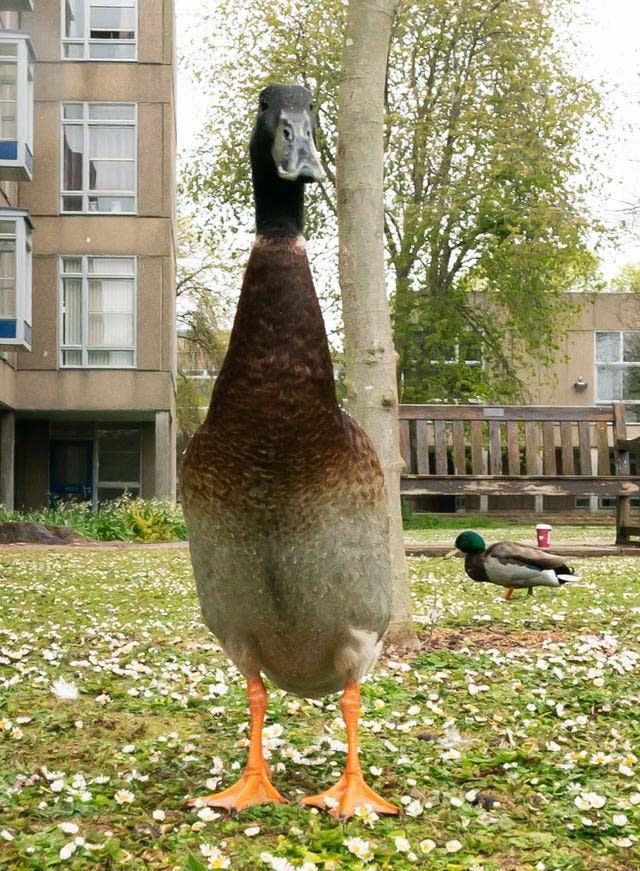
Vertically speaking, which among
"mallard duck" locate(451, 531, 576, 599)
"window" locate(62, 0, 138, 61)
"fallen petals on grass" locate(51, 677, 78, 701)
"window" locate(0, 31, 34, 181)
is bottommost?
"fallen petals on grass" locate(51, 677, 78, 701)

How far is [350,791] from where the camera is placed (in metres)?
3.46

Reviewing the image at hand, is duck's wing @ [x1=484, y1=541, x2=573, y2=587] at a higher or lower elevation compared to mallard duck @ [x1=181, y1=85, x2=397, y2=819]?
lower

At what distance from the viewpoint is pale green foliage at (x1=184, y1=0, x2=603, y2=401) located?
2656cm

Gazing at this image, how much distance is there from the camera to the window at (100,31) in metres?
25.8

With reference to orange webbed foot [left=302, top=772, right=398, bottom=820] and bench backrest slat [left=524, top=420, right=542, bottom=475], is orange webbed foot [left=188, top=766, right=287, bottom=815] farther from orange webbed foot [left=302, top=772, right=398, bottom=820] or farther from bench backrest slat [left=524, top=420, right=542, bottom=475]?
bench backrest slat [left=524, top=420, right=542, bottom=475]

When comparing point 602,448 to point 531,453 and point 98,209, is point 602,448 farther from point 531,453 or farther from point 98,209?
point 98,209

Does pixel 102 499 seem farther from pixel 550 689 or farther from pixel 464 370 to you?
pixel 550 689

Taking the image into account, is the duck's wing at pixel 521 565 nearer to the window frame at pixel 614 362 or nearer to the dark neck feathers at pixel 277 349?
the dark neck feathers at pixel 277 349

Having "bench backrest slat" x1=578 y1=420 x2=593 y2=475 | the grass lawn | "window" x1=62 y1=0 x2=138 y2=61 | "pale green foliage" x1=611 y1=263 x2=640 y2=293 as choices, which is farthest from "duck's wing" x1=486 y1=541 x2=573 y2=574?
"pale green foliage" x1=611 y1=263 x2=640 y2=293

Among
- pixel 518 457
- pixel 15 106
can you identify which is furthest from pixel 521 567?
pixel 15 106

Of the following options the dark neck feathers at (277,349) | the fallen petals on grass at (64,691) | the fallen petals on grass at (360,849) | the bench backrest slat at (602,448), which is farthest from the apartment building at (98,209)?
the fallen petals on grass at (360,849)

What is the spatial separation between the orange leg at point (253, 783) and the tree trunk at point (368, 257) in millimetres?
2555

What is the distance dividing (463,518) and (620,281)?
1964 inches

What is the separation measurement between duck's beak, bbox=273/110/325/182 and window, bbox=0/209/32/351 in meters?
19.2
